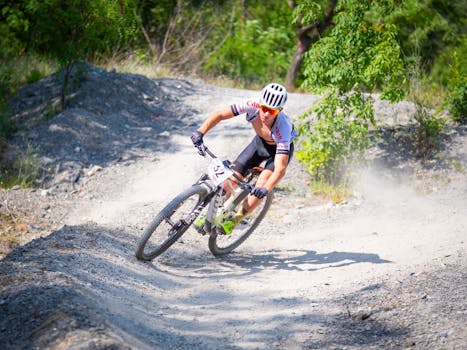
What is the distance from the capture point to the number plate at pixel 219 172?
677 centimetres

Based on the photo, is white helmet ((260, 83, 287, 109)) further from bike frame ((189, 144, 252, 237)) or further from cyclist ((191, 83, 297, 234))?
bike frame ((189, 144, 252, 237))

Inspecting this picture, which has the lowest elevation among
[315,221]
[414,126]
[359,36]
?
[315,221]

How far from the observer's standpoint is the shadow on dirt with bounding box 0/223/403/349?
4574 millimetres

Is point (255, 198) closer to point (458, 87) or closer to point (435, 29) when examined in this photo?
point (458, 87)

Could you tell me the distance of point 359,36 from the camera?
33.3 feet

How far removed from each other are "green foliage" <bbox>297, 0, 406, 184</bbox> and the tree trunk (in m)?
4.31

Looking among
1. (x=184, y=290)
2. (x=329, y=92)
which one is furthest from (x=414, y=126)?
(x=184, y=290)

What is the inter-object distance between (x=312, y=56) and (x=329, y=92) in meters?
0.66

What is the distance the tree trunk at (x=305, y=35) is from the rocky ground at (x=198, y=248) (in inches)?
130

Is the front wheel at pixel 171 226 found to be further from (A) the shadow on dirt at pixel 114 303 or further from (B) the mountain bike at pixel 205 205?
(A) the shadow on dirt at pixel 114 303

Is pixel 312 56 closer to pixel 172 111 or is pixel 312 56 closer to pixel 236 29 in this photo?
pixel 172 111

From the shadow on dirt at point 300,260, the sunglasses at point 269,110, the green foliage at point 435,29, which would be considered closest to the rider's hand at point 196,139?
the sunglasses at point 269,110

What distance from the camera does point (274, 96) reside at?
6680 millimetres

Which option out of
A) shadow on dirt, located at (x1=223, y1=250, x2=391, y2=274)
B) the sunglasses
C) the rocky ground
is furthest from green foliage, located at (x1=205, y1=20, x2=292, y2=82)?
the sunglasses
